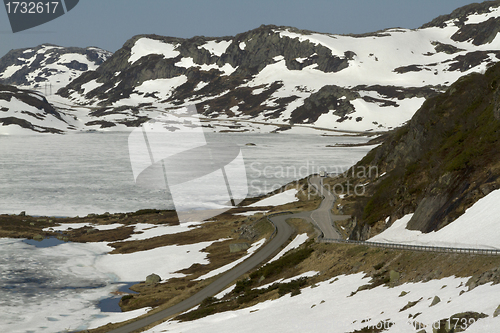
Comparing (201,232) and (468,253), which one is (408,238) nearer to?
(468,253)

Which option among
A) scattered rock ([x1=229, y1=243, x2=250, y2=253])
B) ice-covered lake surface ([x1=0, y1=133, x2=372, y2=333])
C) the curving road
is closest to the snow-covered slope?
the curving road

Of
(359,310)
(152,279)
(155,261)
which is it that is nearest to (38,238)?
(155,261)

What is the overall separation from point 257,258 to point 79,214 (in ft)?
166

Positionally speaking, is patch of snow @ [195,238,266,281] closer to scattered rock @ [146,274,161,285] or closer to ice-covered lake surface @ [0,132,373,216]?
scattered rock @ [146,274,161,285]

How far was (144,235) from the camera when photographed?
81.7 meters

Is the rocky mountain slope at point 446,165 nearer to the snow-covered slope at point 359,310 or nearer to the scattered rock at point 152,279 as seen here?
the snow-covered slope at point 359,310

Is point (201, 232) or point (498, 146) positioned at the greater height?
point (498, 146)

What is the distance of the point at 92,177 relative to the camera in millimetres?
119750

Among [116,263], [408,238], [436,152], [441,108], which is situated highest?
[441,108]

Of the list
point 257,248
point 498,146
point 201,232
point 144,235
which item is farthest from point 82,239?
point 498,146

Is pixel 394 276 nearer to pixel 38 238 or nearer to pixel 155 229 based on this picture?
pixel 155 229

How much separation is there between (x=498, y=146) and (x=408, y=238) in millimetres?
9897

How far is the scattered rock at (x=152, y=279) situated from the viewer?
2320 inches

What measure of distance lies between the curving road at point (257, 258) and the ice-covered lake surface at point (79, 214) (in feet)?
14.3
